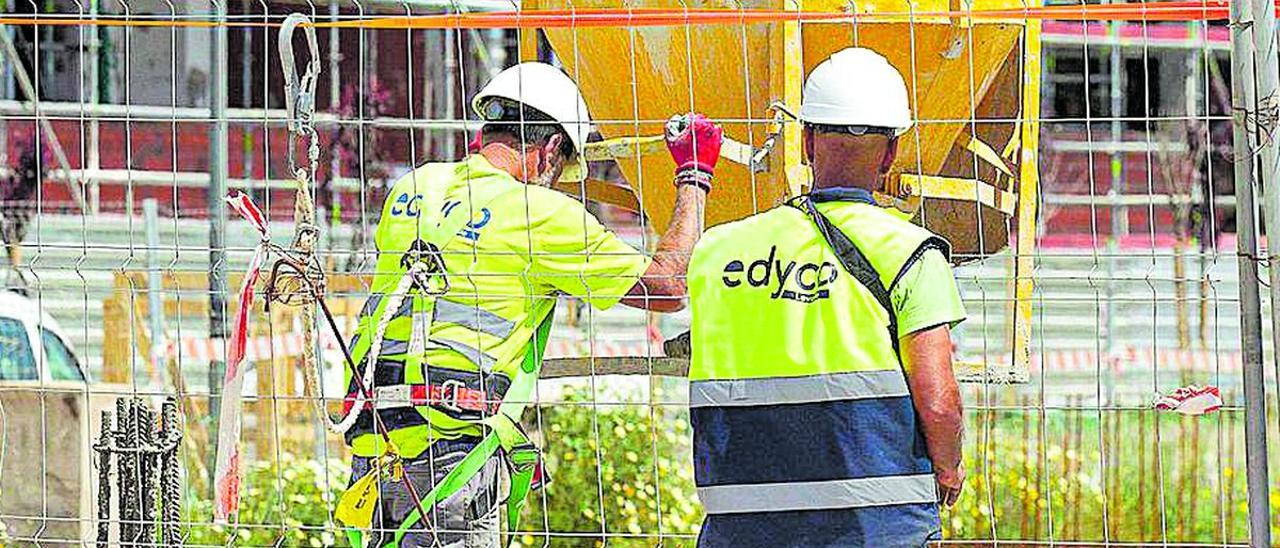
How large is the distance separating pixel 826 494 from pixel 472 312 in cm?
113

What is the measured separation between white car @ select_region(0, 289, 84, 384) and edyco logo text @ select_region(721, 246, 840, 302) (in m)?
6.12

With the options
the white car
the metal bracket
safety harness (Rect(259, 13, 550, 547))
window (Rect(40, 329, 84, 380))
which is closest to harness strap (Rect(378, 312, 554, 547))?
safety harness (Rect(259, 13, 550, 547))

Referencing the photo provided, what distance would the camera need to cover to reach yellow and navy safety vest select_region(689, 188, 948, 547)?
3395 millimetres

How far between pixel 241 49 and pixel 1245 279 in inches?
546

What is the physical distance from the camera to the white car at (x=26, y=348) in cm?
921

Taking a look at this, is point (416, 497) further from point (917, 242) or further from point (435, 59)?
point (435, 59)

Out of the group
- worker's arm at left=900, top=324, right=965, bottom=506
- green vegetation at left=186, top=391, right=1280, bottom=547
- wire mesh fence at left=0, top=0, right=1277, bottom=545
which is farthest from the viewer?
green vegetation at left=186, top=391, right=1280, bottom=547

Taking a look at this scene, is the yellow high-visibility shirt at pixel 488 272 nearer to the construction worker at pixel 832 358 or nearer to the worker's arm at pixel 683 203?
the worker's arm at pixel 683 203

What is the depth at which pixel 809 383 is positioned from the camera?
344cm

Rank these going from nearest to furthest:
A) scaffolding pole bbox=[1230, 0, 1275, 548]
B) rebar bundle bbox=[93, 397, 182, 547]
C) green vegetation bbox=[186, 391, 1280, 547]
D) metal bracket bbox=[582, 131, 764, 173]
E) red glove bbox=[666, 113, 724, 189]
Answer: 1. scaffolding pole bbox=[1230, 0, 1275, 548]
2. red glove bbox=[666, 113, 724, 189]
3. metal bracket bbox=[582, 131, 764, 173]
4. rebar bundle bbox=[93, 397, 182, 547]
5. green vegetation bbox=[186, 391, 1280, 547]

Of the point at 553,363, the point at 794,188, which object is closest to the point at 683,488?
the point at 553,363

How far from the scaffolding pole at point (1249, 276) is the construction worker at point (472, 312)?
4.36 feet

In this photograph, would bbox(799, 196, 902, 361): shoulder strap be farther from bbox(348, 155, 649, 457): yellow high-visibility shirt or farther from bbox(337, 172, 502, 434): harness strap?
bbox(337, 172, 502, 434): harness strap

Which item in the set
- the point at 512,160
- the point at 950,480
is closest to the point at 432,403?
the point at 512,160
